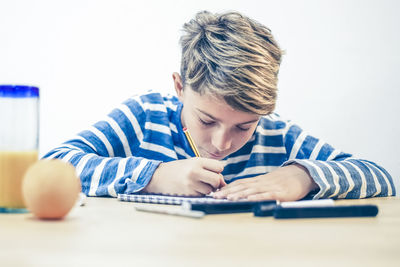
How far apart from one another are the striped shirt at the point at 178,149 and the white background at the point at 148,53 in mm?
314

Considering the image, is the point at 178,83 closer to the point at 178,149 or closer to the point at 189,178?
the point at 178,149

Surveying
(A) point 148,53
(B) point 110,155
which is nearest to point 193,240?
(B) point 110,155

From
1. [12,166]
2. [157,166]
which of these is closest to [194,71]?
[157,166]

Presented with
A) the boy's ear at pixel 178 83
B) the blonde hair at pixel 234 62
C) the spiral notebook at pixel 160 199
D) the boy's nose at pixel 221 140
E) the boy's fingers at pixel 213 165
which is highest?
the blonde hair at pixel 234 62

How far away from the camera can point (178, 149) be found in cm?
132

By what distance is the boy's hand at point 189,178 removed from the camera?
89 centimetres

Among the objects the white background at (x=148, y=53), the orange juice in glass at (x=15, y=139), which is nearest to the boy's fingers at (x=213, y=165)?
the orange juice in glass at (x=15, y=139)

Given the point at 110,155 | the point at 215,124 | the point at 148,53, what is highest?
the point at 148,53

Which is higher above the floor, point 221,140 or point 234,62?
point 234,62

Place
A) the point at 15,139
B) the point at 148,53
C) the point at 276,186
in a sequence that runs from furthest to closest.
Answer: the point at 148,53
the point at 276,186
the point at 15,139

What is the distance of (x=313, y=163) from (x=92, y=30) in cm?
106

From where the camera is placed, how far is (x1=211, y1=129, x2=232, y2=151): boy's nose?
3.40ft

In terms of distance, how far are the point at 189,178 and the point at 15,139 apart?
0.35m

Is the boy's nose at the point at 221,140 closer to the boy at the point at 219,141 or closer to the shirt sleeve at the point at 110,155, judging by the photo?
the boy at the point at 219,141
